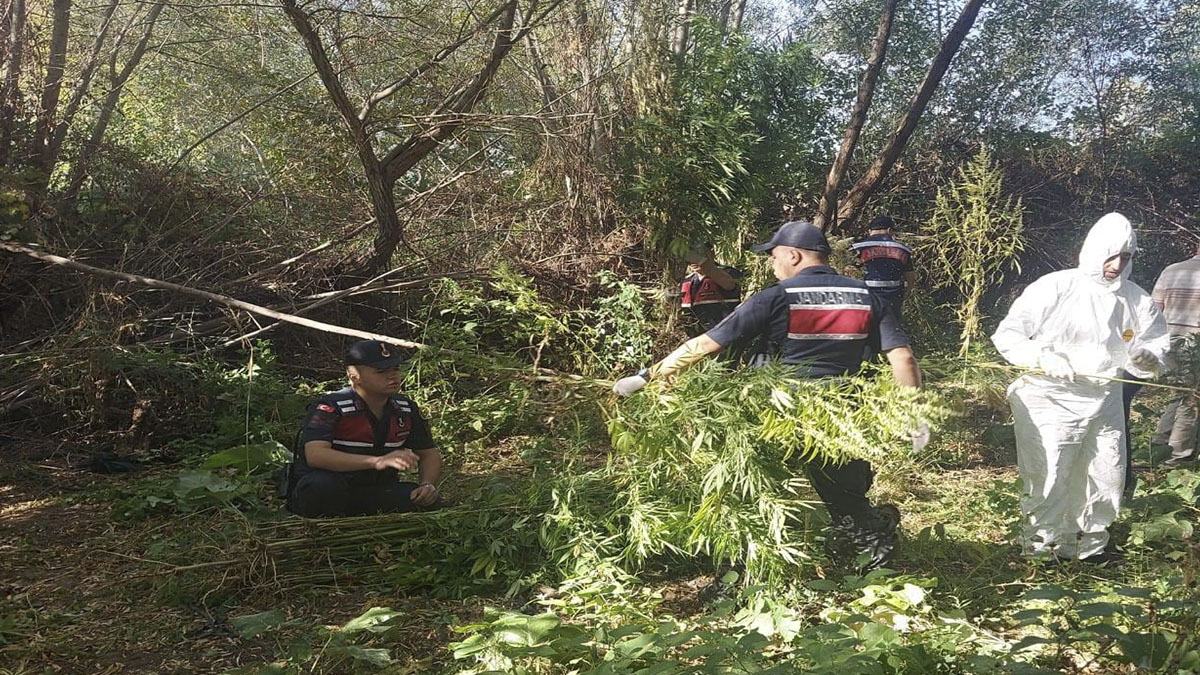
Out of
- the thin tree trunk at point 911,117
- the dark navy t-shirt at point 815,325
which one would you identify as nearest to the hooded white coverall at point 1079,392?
the dark navy t-shirt at point 815,325

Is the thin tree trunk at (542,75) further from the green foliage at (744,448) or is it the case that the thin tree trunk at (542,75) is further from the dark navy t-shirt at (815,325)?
the green foliage at (744,448)

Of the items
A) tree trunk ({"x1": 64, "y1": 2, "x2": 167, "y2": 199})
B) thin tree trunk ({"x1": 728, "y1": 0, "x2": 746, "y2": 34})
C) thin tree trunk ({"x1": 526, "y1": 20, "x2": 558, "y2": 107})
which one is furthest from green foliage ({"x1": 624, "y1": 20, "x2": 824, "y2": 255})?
thin tree trunk ({"x1": 728, "y1": 0, "x2": 746, "y2": 34})

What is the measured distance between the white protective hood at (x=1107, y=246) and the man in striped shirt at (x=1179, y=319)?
2148 millimetres

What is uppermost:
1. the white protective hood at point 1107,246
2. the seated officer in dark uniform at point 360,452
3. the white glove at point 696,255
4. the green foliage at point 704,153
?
the green foliage at point 704,153

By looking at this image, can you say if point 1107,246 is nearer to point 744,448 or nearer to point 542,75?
point 744,448

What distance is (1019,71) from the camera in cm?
1216

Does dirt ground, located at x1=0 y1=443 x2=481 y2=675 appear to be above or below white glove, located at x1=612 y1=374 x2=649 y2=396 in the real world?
below

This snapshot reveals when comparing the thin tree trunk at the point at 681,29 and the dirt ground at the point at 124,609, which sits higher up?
the thin tree trunk at the point at 681,29

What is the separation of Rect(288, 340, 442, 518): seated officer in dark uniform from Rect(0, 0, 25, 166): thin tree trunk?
14.6 feet

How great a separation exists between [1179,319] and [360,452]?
5.66 m

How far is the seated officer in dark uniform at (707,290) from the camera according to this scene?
6.73 metres

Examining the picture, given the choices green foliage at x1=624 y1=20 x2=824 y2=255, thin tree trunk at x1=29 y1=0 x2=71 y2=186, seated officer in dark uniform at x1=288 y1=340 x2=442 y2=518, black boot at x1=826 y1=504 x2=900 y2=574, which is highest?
thin tree trunk at x1=29 y1=0 x2=71 y2=186

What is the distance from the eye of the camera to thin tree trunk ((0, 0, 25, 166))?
6.45 m

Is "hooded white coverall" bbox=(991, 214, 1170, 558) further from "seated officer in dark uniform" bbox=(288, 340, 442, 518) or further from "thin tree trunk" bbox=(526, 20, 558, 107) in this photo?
"thin tree trunk" bbox=(526, 20, 558, 107)
